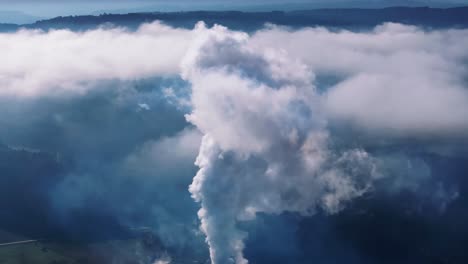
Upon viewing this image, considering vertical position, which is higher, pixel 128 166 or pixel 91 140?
pixel 91 140

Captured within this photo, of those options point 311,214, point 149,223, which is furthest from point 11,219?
point 311,214

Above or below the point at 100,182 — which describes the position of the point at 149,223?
below

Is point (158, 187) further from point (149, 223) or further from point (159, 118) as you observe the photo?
point (159, 118)

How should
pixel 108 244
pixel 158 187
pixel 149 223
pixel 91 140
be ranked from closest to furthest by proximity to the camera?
pixel 108 244, pixel 149 223, pixel 158 187, pixel 91 140

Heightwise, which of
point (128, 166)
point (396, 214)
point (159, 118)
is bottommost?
point (396, 214)

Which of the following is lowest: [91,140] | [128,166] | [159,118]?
[128,166]

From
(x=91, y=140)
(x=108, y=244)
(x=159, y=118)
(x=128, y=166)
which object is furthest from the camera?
(x=159, y=118)

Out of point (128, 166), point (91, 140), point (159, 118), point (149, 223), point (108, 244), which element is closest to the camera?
point (108, 244)

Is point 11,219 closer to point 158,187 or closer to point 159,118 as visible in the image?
point 158,187

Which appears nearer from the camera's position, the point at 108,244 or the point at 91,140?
the point at 108,244

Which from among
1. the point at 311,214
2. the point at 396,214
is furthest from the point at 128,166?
the point at 396,214
